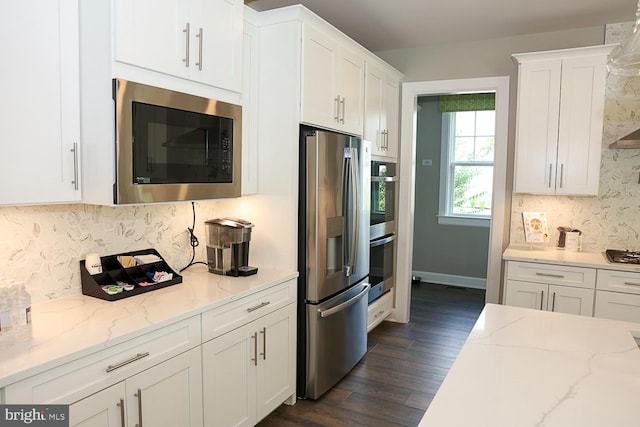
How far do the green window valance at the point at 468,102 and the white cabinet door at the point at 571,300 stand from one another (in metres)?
2.90

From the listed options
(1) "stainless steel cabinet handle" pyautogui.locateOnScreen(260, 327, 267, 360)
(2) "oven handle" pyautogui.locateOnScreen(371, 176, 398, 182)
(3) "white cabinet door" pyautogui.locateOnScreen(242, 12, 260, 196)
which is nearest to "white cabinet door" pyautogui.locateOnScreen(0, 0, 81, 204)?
(3) "white cabinet door" pyautogui.locateOnScreen(242, 12, 260, 196)

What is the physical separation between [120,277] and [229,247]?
60 centimetres

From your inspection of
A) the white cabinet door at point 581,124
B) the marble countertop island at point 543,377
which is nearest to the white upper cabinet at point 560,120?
the white cabinet door at point 581,124

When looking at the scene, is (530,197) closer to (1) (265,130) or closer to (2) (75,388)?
(1) (265,130)

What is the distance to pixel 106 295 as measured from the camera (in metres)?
2.03

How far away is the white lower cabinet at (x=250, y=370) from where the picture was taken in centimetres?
212

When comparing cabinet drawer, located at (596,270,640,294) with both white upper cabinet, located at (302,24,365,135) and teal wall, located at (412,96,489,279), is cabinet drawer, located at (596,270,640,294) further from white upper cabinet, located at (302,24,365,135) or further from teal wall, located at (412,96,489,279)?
teal wall, located at (412,96,489,279)

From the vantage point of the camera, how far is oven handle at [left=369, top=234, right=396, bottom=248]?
150 inches

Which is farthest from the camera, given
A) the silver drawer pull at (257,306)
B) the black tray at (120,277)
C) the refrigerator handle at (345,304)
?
the refrigerator handle at (345,304)

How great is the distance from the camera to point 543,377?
132 centimetres

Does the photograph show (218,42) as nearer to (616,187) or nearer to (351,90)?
(351,90)

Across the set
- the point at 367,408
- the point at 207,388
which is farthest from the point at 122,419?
the point at 367,408

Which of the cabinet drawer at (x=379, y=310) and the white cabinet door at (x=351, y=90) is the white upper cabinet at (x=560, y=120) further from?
the cabinet drawer at (x=379, y=310)

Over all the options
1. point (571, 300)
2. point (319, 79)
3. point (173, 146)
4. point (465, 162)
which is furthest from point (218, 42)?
point (465, 162)
